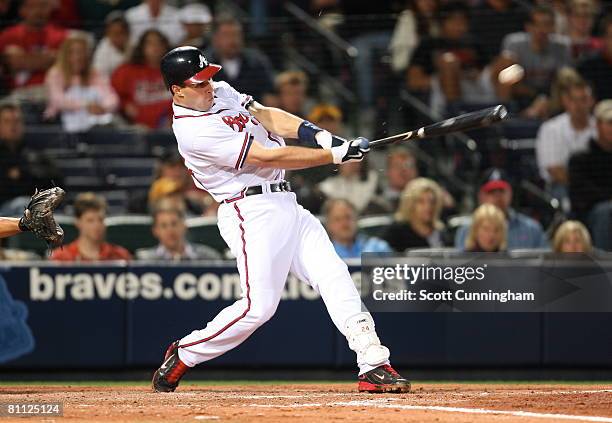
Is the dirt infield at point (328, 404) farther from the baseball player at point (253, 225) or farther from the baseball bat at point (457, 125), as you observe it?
the baseball bat at point (457, 125)

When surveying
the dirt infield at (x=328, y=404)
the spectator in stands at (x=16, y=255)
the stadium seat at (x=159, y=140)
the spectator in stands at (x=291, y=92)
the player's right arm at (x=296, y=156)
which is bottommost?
the dirt infield at (x=328, y=404)

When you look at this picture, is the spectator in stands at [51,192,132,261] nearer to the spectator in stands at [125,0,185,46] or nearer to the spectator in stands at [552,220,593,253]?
the spectator in stands at [125,0,185,46]

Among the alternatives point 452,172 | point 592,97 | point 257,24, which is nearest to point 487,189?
point 452,172

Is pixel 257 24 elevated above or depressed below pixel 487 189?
above

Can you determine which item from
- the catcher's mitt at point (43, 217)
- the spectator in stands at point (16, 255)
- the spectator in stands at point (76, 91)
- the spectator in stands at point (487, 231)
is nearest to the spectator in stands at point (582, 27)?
the spectator in stands at point (487, 231)

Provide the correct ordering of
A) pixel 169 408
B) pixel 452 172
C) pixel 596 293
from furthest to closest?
pixel 452 172 < pixel 596 293 < pixel 169 408

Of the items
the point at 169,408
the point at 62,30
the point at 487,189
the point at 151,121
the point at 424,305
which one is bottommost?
the point at 169,408

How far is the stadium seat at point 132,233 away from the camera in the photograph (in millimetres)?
9133

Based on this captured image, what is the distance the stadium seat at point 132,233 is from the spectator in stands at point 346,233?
55.3 inches

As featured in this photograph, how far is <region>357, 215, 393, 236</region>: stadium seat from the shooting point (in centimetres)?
914

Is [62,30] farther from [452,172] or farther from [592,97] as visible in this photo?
[592,97]

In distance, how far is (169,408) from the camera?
18.8 ft

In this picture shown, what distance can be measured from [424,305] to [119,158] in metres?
3.14

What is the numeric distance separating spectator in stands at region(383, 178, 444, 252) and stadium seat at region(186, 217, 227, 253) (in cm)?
129
